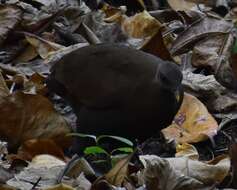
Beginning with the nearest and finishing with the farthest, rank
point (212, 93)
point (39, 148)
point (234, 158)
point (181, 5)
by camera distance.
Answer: point (234, 158)
point (39, 148)
point (212, 93)
point (181, 5)

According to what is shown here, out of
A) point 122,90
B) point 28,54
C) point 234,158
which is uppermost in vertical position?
point 234,158

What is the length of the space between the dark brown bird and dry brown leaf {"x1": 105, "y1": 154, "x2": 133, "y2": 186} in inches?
28.8

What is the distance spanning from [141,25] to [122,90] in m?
1.74

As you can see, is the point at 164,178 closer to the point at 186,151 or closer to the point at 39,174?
the point at 39,174

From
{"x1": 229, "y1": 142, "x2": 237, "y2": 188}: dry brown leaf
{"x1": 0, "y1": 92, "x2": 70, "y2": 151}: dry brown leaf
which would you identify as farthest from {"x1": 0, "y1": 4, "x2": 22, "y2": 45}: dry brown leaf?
{"x1": 229, "y1": 142, "x2": 237, "y2": 188}: dry brown leaf

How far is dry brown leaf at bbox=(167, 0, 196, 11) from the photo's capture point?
275 inches

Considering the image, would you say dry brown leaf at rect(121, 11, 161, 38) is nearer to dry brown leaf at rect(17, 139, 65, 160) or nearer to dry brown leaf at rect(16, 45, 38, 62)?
dry brown leaf at rect(16, 45, 38, 62)

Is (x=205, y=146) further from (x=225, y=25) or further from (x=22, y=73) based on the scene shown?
(x=225, y=25)

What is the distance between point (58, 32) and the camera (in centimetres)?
601

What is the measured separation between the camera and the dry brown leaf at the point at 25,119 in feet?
14.4

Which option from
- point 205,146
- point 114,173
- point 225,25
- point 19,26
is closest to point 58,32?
point 19,26

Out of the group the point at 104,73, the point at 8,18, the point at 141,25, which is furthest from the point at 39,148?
the point at 141,25

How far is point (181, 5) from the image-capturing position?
7070 millimetres

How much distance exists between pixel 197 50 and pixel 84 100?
1.46 meters
